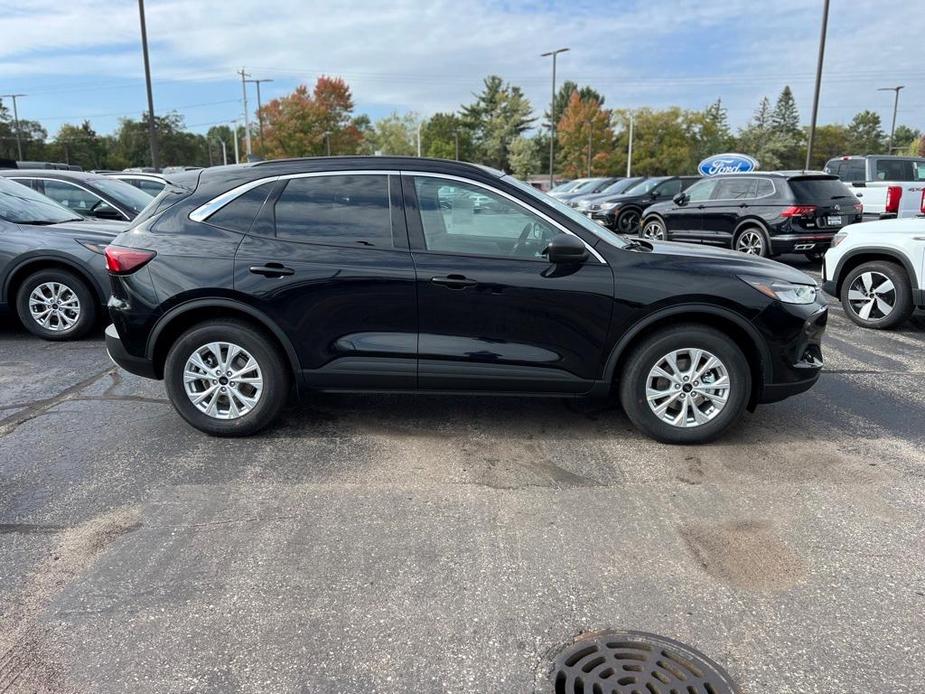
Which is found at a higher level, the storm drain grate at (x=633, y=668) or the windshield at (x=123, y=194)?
the windshield at (x=123, y=194)

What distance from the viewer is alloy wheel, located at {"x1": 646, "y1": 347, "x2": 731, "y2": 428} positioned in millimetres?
4289

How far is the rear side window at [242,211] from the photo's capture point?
14.4 feet

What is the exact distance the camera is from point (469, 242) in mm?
4312

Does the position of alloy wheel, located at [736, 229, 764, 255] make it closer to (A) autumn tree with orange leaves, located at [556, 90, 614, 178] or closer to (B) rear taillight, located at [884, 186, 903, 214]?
(B) rear taillight, located at [884, 186, 903, 214]

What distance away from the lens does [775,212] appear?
1174 cm

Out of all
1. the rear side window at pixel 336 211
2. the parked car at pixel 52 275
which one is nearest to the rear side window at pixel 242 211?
the rear side window at pixel 336 211

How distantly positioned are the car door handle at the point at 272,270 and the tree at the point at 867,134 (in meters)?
100

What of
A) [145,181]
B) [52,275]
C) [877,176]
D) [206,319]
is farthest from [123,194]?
[877,176]

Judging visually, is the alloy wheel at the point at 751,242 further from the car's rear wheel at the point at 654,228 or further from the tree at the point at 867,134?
the tree at the point at 867,134

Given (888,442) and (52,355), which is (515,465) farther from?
(52,355)

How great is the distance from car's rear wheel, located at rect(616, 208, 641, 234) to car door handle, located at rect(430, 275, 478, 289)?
15644 millimetres

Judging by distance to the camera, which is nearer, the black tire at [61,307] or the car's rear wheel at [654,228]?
the black tire at [61,307]

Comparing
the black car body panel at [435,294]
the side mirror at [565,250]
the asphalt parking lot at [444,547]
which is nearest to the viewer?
the asphalt parking lot at [444,547]

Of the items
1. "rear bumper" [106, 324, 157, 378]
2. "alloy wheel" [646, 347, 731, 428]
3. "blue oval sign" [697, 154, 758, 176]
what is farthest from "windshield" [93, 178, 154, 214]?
"blue oval sign" [697, 154, 758, 176]
